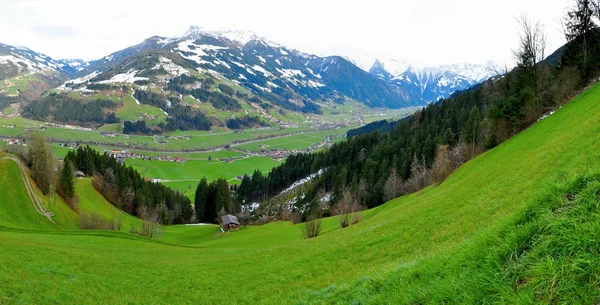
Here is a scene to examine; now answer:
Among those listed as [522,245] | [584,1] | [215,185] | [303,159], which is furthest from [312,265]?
[303,159]

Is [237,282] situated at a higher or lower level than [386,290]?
lower

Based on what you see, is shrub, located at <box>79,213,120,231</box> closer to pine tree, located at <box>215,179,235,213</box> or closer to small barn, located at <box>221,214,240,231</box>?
small barn, located at <box>221,214,240,231</box>

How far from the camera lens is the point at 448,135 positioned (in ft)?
295

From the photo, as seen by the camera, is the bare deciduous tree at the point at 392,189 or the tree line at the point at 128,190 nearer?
the bare deciduous tree at the point at 392,189

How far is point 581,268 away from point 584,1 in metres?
70.4

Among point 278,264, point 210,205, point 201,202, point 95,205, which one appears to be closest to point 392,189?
point 278,264

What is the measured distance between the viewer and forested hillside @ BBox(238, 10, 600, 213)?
50.7m

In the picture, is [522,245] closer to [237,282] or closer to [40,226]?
[237,282]

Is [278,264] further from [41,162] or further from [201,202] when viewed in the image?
[201,202]

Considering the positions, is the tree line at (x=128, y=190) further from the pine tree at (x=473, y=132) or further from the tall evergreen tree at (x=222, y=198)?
the pine tree at (x=473, y=132)

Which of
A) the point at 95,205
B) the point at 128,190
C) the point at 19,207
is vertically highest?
the point at 19,207

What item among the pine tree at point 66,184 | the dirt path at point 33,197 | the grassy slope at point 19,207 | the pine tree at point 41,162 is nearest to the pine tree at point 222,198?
the pine tree at point 66,184

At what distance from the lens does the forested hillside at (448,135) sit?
50688mm

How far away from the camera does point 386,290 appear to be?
8.02 m
